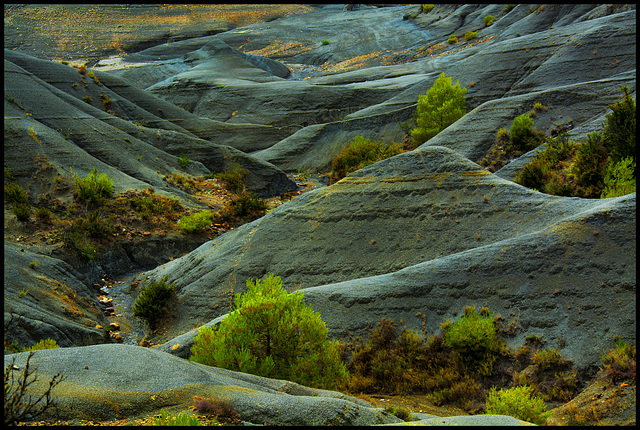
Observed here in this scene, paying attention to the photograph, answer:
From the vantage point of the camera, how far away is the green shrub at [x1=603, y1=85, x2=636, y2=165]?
45.7 feet

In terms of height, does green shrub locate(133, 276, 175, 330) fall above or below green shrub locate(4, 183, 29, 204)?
below

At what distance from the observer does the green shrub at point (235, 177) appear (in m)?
27.8

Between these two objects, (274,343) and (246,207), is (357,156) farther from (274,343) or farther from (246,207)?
(274,343)

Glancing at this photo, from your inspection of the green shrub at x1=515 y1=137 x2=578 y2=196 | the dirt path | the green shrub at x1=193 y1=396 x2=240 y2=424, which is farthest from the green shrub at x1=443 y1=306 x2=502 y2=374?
the dirt path

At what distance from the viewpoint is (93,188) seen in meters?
20.6

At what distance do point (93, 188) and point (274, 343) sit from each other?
16.5m

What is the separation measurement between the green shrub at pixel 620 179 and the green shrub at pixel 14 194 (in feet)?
73.5

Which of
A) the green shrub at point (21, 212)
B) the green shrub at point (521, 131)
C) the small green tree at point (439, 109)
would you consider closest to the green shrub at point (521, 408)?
the green shrub at point (521, 131)

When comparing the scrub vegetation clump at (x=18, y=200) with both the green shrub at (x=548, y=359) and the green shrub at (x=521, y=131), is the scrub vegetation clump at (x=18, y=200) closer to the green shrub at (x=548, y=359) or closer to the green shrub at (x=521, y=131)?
the green shrub at (x=548, y=359)

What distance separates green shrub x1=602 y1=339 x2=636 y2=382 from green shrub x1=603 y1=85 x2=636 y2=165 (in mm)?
8599

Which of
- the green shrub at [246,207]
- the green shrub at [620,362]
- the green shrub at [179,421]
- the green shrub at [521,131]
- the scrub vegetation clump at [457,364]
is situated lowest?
the green shrub at [246,207]

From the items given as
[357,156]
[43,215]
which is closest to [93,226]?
[43,215]

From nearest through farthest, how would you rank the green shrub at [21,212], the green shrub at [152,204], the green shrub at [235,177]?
the green shrub at [21,212], the green shrub at [152,204], the green shrub at [235,177]

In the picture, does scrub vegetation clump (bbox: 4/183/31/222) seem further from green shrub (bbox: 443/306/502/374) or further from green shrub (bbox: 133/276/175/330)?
green shrub (bbox: 443/306/502/374)
